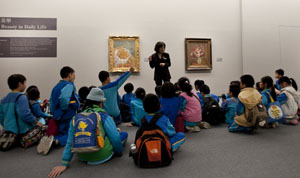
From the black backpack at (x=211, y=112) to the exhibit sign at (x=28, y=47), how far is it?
18.2ft

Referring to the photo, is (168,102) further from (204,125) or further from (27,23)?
(27,23)

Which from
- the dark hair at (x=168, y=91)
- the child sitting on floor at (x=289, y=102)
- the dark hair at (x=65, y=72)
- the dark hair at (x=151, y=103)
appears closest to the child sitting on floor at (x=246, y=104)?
the child sitting on floor at (x=289, y=102)

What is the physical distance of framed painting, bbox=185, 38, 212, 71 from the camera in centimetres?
756

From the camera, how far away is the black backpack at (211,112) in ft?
14.8

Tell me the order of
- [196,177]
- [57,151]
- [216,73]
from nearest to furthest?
[196,177] → [57,151] → [216,73]

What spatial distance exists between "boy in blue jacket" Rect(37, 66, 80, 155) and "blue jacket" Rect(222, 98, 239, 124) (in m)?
3.35

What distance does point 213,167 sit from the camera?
2.30m

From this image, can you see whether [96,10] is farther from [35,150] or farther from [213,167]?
[213,167]

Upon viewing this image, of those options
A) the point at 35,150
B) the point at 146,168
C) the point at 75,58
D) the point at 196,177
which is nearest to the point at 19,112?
the point at 35,150

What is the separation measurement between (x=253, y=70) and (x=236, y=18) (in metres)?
2.24

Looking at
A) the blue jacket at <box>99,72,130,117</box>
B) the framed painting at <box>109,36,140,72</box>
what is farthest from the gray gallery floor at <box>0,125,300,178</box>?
the framed painting at <box>109,36,140,72</box>

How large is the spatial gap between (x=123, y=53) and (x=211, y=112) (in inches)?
158

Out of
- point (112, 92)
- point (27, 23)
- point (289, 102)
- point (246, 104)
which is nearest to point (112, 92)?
point (112, 92)

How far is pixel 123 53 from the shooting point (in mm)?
7160
